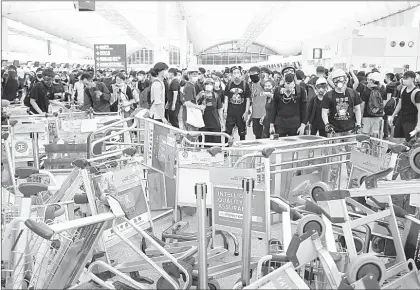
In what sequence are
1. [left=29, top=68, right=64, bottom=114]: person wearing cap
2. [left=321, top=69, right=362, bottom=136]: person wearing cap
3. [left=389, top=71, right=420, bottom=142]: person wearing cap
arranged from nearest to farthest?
[left=321, top=69, right=362, bottom=136]: person wearing cap
[left=389, top=71, right=420, bottom=142]: person wearing cap
[left=29, top=68, right=64, bottom=114]: person wearing cap

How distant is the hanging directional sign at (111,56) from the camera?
14.3 m

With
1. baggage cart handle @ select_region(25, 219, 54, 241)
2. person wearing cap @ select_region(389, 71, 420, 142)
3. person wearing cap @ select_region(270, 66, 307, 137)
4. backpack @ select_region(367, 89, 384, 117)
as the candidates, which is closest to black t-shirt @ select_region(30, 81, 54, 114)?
person wearing cap @ select_region(270, 66, 307, 137)

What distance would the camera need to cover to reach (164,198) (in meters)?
5.17

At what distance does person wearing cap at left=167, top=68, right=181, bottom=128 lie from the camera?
866cm

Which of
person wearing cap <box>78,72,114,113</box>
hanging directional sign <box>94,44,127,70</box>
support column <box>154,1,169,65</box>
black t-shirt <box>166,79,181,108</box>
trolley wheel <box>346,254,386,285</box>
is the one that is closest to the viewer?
trolley wheel <box>346,254,386,285</box>

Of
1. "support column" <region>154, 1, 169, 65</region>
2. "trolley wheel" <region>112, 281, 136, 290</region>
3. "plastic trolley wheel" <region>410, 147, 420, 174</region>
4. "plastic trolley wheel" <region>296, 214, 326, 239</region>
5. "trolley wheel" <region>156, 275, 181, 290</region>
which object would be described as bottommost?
"trolley wheel" <region>112, 281, 136, 290</region>

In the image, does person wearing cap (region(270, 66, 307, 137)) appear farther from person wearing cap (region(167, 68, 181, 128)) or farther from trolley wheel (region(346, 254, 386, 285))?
trolley wheel (region(346, 254, 386, 285))

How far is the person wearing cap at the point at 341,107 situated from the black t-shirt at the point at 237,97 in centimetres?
176

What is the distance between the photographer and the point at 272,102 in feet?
20.3

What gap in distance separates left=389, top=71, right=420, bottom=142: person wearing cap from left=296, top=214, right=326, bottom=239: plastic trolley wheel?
3738mm

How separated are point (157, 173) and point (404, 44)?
10.0m

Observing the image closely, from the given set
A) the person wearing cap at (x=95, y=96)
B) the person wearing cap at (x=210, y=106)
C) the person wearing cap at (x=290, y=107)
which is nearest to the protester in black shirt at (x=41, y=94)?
the person wearing cap at (x=95, y=96)

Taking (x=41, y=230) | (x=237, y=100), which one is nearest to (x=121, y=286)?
(x=41, y=230)

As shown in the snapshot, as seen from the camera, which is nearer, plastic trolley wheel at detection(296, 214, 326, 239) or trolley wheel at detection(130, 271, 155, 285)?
plastic trolley wheel at detection(296, 214, 326, 239)
